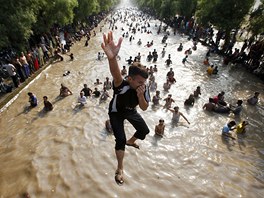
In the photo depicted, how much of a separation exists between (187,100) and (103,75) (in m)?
8.17

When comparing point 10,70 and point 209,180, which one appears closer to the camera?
point 209,180

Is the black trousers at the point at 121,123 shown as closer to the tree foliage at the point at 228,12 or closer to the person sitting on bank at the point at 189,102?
the person sitting on bank at the point at 189,102

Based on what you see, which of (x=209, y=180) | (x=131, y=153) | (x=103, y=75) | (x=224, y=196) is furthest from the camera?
(x=103, y=75)

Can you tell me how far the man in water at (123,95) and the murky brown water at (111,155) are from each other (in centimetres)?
487

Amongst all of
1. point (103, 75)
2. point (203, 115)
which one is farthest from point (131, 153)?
point (103, 75)

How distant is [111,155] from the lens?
32.6 ft

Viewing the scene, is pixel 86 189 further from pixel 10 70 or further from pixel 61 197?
pixel 10 70

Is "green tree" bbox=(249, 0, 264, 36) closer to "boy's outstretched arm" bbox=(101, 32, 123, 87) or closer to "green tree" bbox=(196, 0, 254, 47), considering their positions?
"green tree" bbox=(196, 0, 254, 47)

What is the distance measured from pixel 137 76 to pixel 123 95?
1.38 feet

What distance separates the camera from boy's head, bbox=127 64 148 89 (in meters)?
3.55

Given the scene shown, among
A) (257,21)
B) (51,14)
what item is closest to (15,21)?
(51,14)

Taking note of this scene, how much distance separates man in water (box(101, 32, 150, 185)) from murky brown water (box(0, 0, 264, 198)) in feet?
16.0

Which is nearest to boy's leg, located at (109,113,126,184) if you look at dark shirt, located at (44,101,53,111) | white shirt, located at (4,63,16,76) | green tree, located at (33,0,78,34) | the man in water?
the man in water

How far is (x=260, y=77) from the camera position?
21500mm
